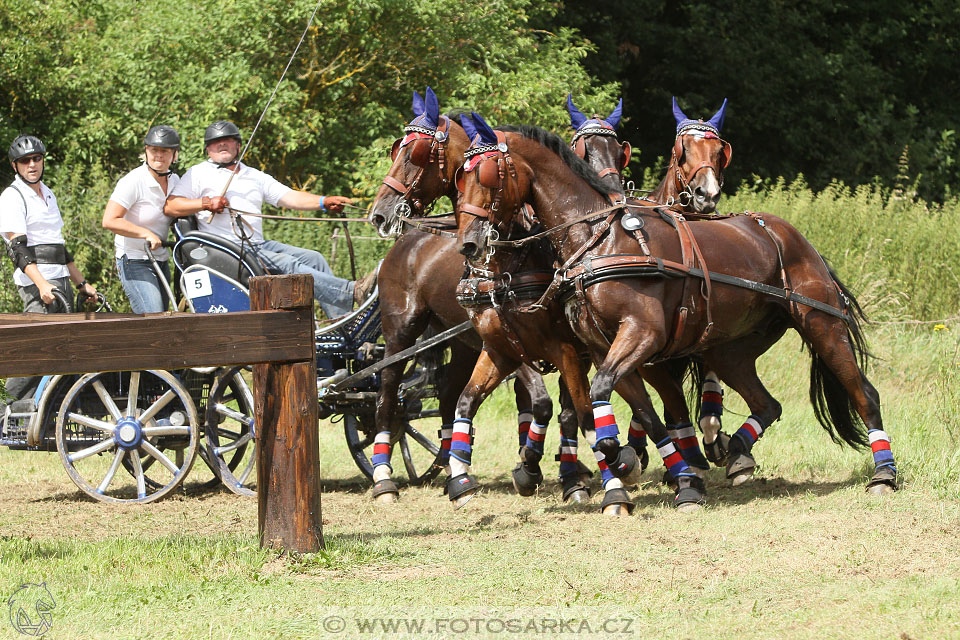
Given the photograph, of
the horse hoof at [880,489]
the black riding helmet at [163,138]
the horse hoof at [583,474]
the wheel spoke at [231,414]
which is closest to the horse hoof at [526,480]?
the horse hoof at [583,474]

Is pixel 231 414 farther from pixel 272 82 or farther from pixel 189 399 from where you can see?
pixel 272 82

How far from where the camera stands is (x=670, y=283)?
638cm

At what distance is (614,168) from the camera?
7246 millimetres

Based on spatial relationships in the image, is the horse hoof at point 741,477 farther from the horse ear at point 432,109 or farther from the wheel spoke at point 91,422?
the wheel spoke at point 91,422

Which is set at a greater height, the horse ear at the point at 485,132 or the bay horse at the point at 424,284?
the horse ear at the point at 485,132

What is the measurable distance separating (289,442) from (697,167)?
3444mm

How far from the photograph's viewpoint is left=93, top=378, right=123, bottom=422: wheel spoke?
7336 millimetres

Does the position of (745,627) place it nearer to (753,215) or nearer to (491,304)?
(491,304)

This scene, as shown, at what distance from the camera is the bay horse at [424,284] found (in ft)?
22.4

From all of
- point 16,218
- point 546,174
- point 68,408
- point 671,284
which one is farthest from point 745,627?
point 16,218

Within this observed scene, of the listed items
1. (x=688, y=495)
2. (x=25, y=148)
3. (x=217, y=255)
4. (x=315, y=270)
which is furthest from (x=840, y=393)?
(x=25, y=148)

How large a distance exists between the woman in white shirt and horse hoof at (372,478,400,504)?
1.85 m

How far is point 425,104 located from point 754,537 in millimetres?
3148

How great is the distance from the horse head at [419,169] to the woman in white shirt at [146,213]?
1.73m
